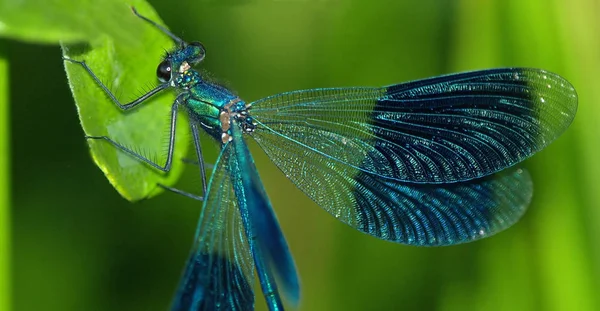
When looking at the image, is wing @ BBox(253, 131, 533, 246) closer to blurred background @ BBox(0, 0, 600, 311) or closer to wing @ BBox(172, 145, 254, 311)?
blurred background @ BBox(0, 0, 600, 311)

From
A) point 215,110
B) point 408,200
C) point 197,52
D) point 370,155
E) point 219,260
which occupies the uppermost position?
point 197,52

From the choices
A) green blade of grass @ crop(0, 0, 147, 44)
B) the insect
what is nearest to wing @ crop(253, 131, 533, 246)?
the insect

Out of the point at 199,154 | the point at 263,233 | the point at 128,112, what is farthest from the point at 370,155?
the point at 128,112

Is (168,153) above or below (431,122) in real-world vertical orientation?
below

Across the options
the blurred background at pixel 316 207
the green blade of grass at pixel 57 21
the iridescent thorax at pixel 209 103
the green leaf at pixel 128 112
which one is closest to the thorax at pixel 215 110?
the iridescent thorax at pixel 209 103

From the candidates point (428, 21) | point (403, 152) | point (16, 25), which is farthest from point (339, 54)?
point (16, 25)

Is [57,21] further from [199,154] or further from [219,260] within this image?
[199,154]
